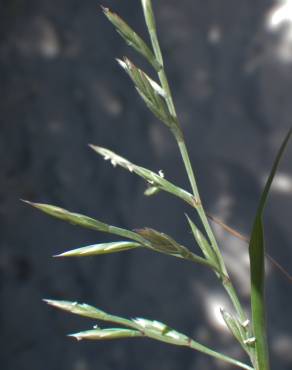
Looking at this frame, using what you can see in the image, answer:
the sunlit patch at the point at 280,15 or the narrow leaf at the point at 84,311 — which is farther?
the sunlit patch at the point at 280,15

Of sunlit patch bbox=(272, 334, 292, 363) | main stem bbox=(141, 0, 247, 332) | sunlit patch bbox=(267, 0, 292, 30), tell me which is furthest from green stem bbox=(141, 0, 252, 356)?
sunlit patch bbox=(267, 0, 292, 30)

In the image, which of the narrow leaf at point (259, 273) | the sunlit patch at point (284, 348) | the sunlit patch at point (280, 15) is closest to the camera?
the narrow leaf at point (259, 273)

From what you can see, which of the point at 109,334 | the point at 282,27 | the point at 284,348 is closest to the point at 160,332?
the point at 109,334

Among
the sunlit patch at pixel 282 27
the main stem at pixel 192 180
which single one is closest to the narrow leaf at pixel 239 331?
the main stem at pixel 192 180

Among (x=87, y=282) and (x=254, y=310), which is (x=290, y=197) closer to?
(x=87, y=282)

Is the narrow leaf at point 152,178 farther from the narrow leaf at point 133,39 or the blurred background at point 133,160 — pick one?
the blurred background at point 133,160

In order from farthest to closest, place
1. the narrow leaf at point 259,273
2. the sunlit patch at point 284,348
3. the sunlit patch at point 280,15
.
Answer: the sunlit patch at point 280,15, the sunlit patch at point 284,348, the narrow leaf at point 259,273

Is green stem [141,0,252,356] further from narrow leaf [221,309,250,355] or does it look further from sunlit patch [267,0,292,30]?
sunlit patch [267,0,292,30]
